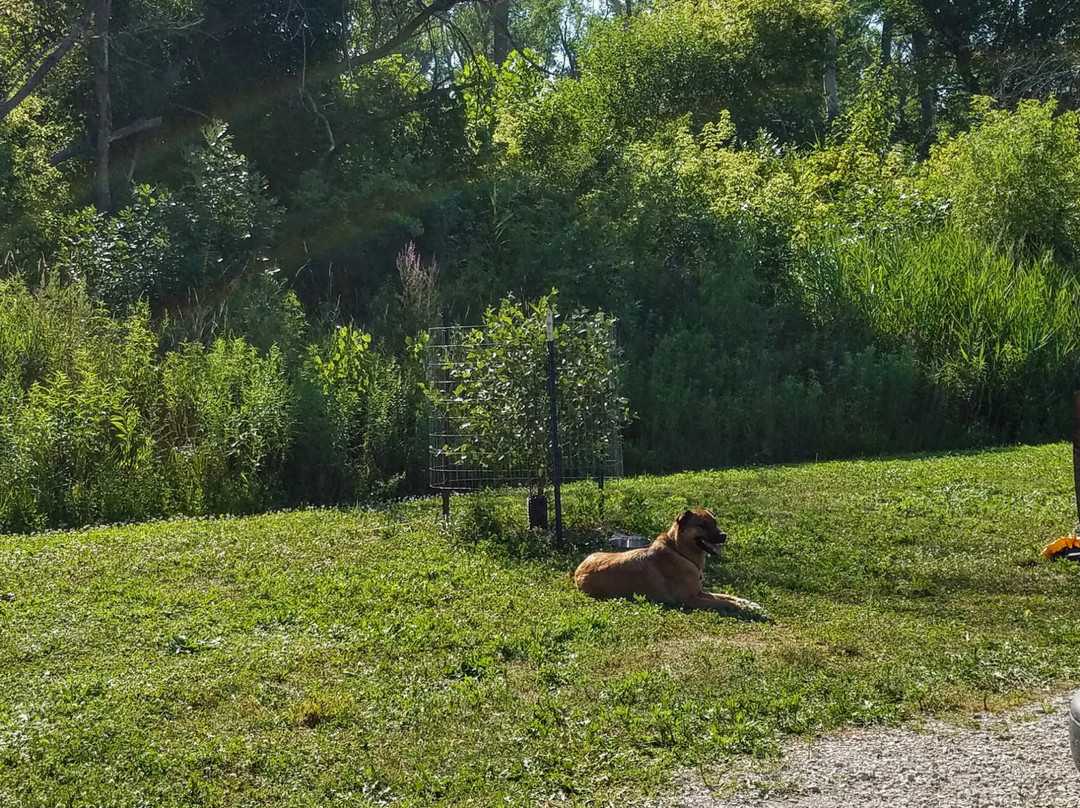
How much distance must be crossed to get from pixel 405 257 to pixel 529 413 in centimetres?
841

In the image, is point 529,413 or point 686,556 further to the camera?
point 529,413

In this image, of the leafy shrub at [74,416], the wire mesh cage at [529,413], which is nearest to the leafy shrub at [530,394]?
the wire mesh cage at [529,413]

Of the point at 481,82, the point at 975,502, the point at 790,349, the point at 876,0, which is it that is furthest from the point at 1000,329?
the point at 876,0

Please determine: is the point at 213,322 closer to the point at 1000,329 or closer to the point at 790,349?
the point at 790,349

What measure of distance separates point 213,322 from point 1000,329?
10.2m

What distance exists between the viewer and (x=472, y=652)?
5996 mm

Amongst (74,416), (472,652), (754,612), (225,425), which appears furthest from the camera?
(225,425)

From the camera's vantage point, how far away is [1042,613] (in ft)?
22.2

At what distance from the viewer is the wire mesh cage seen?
888cm

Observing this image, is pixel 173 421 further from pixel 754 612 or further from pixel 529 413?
pixel 754 612

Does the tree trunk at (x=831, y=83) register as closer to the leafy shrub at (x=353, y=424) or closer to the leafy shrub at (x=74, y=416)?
the leafy shrub at (x=353, y=424)

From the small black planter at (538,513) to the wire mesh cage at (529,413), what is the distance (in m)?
0.18

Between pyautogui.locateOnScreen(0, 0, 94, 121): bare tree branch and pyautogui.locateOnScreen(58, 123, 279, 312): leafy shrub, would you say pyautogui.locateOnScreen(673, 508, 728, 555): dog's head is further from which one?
pyautogui.locateOnScreen(0, 0, 94, 121): bare tree branch

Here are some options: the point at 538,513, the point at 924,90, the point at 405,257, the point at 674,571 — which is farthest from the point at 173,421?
the point at 924,90
